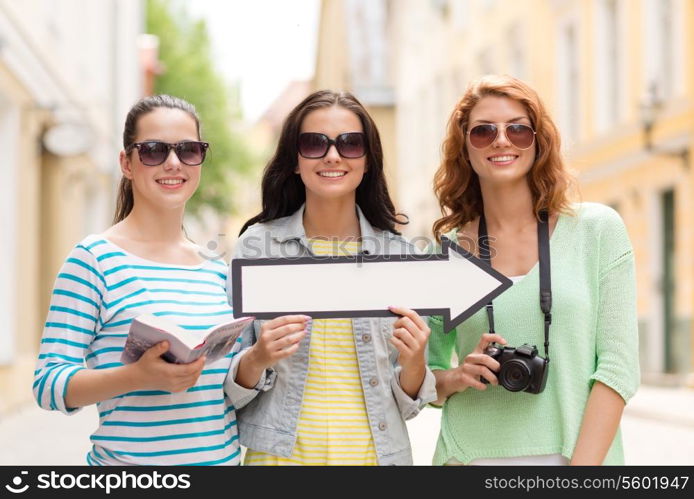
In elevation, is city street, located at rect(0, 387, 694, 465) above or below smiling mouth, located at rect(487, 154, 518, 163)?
below

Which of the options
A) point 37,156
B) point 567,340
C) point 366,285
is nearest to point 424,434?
point 567,340

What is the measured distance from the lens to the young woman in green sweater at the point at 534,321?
320 centimetres

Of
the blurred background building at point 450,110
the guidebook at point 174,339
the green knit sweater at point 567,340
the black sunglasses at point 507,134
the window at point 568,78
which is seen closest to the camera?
the guidebook at point 174,339

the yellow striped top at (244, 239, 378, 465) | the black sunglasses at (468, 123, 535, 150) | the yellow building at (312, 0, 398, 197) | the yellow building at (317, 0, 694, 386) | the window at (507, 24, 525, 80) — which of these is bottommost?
the yellow striped top at (244, 239, 378, 465)

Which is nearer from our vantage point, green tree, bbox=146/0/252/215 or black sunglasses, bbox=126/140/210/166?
black sunglasses, bbox=126/140/210/166

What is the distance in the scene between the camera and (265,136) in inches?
3521

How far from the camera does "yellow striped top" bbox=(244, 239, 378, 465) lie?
329 centimetres

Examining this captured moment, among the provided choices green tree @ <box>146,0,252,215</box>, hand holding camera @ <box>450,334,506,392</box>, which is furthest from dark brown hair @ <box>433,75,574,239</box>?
green tree @ <box>146,0,252,215</box>

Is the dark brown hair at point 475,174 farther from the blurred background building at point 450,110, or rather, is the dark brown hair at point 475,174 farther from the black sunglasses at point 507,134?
the blurred background building at point 450,110

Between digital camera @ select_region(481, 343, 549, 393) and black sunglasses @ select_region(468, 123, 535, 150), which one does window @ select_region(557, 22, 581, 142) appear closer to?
black sunglasses @ select_region(468, 123, 535, 150)

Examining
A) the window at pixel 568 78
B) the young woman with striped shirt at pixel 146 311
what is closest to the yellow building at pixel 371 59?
the window at pixel 568 78

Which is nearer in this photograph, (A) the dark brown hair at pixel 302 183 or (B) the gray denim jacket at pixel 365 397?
(B) the gray denim jacket at pixel 365 397

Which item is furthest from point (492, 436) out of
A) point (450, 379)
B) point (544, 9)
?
point (544, 9)

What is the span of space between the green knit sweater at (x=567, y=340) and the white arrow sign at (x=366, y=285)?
0.19 m
